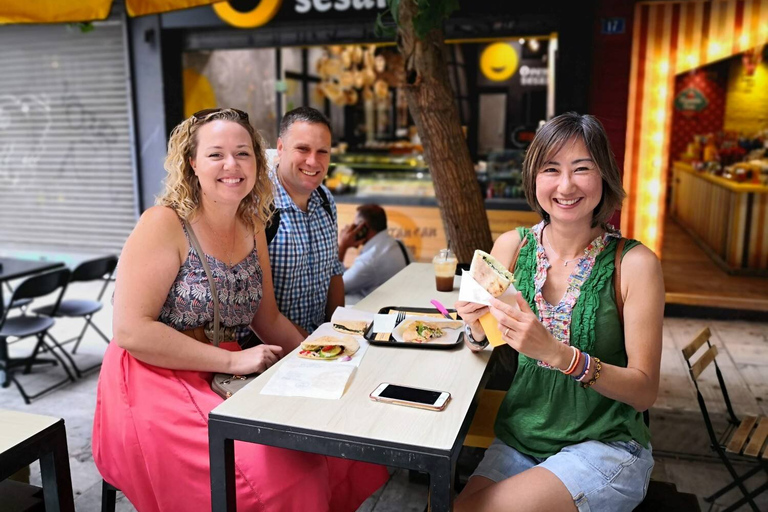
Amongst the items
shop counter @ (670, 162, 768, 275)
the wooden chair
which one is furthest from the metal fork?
shop counter @ (670, 162, 768, 275)

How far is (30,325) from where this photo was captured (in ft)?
14.5

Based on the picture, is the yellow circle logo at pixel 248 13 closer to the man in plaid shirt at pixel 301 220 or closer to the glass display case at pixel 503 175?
the glass display case at pixel 503 175

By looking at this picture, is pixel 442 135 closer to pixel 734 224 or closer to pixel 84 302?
pixel 84 302

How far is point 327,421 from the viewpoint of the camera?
171 cm

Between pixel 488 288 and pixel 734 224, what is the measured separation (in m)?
6.48

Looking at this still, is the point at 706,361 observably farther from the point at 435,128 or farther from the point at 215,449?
the point at 215,449

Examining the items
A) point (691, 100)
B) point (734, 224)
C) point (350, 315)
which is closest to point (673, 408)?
point (350, 315)

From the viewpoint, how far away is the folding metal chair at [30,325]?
4195mm

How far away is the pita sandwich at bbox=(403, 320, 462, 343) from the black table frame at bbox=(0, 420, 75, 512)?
1.19m

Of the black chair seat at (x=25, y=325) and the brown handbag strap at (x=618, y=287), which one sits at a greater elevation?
the brown handbag strap at (x=618, y=287)

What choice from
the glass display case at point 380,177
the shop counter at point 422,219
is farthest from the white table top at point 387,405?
the glass display case at point 380,177

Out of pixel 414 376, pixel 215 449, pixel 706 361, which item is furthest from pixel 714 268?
pixel 215 449

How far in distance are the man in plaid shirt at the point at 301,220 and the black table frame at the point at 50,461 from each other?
114 cm

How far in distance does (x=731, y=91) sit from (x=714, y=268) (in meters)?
6.93
